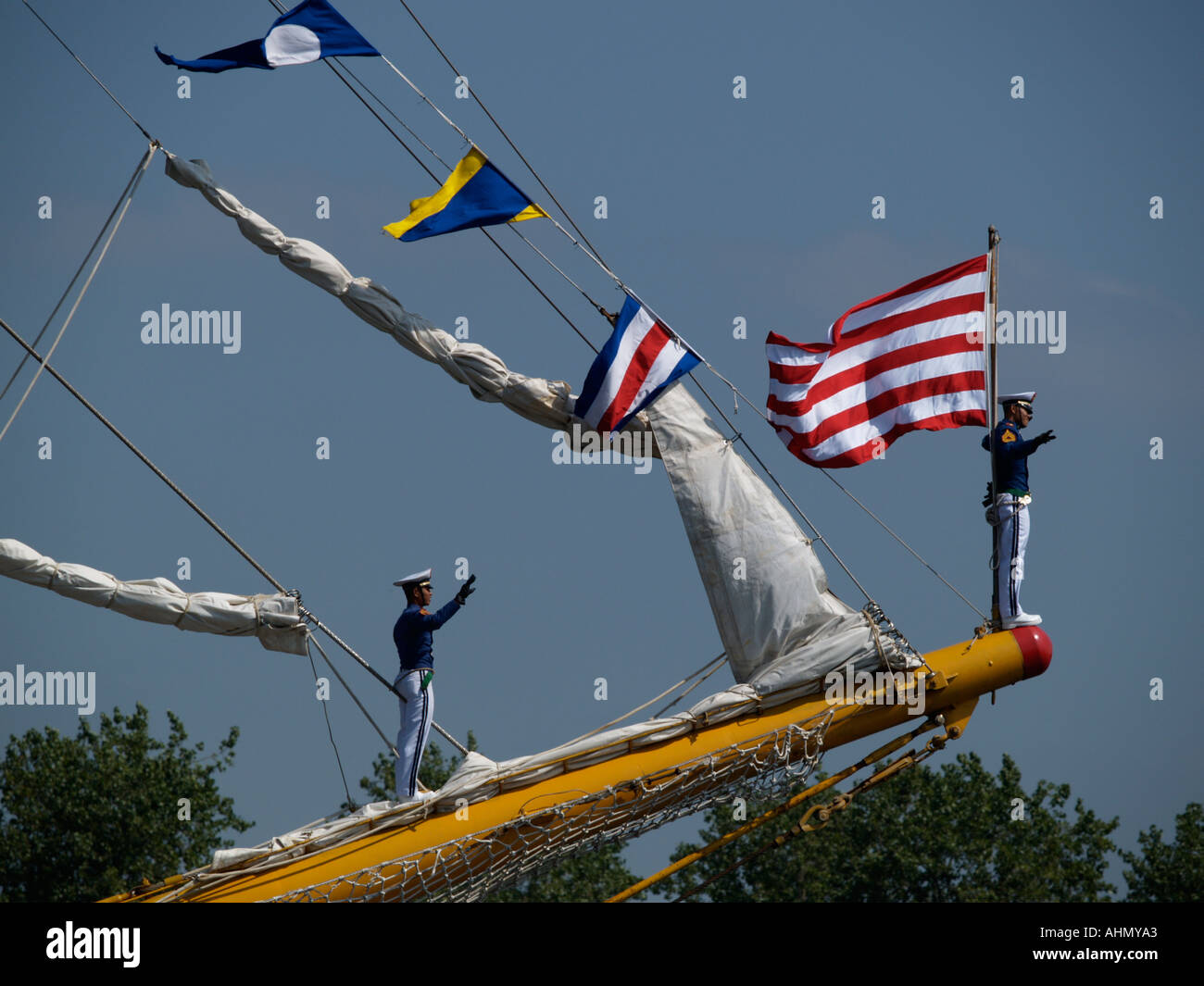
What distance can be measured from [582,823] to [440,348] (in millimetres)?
4826

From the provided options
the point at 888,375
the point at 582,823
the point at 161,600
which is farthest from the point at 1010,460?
the point at 161,600

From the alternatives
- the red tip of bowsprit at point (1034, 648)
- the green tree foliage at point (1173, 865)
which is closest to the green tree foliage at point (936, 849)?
the green tree foliage at point (1173, 865)

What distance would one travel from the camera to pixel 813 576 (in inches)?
616

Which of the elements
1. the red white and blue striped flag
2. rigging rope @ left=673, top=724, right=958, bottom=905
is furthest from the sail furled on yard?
rigging rope @ left=673, top=724, right=958, bottom=905

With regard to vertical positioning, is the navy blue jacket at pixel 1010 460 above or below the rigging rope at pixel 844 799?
above

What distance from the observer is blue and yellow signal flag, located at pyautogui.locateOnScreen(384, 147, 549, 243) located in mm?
15734

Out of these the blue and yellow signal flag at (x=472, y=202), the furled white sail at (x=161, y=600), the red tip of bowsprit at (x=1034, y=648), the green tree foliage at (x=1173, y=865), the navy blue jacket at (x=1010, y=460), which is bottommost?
the green tree foliage at (x=1173, y=865)

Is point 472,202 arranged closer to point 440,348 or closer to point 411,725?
point 440,348

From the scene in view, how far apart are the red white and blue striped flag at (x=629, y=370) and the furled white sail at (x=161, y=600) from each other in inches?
133

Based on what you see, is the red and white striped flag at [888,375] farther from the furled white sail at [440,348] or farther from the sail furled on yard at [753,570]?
the furled white sail at [440,348]

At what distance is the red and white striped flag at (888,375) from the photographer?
1550 centimetres

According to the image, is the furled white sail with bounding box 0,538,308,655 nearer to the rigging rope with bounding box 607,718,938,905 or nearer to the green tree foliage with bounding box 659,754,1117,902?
the rigging rope with bounding box 607,718,938,905

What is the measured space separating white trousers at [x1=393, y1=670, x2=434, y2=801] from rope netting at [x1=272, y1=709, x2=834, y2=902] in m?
0.67
